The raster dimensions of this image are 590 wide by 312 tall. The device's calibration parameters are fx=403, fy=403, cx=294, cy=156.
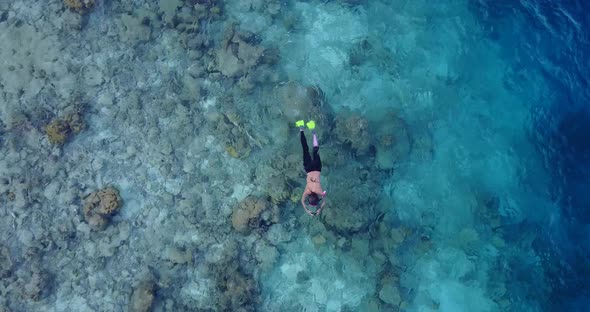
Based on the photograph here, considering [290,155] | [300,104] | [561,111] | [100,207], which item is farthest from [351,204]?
[561,111]

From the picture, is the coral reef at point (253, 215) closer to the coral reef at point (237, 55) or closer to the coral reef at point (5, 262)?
the coral reef at point (237, 55)

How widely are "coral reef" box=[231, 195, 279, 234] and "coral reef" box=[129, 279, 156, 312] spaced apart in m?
2.98

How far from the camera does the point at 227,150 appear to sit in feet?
43.4

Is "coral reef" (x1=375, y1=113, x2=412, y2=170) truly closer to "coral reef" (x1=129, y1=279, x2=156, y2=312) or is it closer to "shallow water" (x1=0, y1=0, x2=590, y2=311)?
"shallow water" (x1=0, y1=0, x2=590, y2=311)

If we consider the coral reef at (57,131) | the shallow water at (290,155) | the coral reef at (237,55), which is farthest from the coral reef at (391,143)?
the coral reef at (57,131)

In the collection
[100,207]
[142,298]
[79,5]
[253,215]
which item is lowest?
[142,298]

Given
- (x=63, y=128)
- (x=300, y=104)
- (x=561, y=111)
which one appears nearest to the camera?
(x=63, y=128)

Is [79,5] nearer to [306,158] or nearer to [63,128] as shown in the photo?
[63,128]

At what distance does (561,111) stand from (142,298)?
617 inches

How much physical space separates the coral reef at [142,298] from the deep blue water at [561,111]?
12.6 metres

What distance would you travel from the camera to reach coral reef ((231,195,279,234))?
39.7ft

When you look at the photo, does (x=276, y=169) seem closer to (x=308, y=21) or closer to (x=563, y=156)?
(x=308, y=21)

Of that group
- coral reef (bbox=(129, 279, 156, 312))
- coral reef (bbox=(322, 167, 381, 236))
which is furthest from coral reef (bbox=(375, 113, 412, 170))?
coral reef (bbox=(129, 279, 156, 312))

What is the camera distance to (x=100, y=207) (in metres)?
12.3
